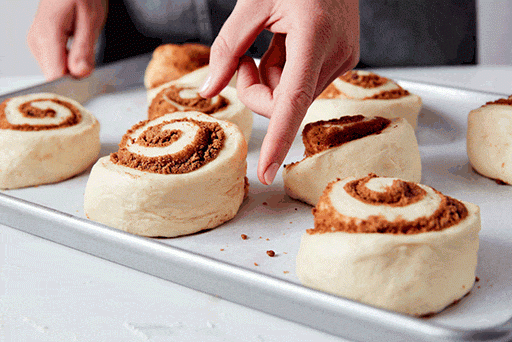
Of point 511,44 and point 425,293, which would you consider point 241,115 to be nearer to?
point 425,293

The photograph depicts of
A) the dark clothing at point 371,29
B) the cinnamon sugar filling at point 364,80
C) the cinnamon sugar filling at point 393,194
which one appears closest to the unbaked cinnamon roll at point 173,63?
the dark clothing at point 371,29

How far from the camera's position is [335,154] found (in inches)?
82.7

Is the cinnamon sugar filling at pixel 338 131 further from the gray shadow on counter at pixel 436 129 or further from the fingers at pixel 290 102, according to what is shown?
the gray shadow on counter at pixel 436 129

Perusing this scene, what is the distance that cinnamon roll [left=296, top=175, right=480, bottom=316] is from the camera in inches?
57.5

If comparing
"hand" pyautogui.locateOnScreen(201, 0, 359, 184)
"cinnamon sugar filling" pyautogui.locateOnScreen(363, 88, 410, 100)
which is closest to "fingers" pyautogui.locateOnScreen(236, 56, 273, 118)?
"hand" pyautogui.locateOnScreen(201, 0, 359, 184)

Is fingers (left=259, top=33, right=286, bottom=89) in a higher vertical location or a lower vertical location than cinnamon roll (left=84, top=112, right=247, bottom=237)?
higher

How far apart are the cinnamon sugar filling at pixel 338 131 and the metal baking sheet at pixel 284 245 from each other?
258 mm

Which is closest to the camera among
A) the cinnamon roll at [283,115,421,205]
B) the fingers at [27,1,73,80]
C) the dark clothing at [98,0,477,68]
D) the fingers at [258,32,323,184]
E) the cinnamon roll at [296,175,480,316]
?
the cinnamon roll at [296,175,480,316]

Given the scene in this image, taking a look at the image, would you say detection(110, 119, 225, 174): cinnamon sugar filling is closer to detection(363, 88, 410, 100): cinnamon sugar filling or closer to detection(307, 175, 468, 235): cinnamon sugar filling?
detection(307, 175, 468, 235): cinnamon sugar filling

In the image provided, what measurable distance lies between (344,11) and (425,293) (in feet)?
3.60

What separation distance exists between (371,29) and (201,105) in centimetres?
136

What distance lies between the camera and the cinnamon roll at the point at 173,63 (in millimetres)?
3393

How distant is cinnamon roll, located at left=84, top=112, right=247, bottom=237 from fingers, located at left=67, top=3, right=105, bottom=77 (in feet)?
4.51

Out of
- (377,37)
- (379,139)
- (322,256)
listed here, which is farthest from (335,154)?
(377,37)
